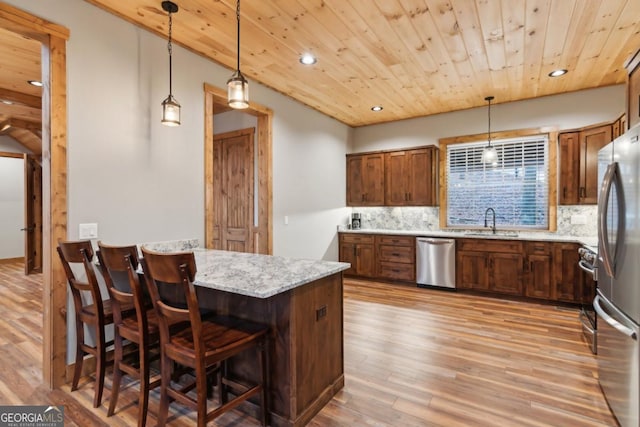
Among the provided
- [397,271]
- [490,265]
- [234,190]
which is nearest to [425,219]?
[397,271]

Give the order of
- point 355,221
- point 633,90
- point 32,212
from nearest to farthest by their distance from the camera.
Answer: point 633,90
point 355,221
point 32,212

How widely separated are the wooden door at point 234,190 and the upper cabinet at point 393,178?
224cm

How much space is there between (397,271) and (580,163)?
9.66ft

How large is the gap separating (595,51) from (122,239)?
4.92 m

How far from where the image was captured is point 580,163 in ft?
13.9

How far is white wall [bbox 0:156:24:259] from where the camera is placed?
7148 mm

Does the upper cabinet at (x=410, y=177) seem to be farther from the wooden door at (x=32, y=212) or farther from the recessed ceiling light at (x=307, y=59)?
the wooden door at (x=32, y=212)

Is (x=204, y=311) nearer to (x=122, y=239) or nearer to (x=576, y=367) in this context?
(x=122, y=239)

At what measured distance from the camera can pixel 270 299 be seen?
2.00m

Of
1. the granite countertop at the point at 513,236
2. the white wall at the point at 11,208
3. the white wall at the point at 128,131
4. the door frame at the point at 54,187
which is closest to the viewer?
the door frame at the point at 54,187

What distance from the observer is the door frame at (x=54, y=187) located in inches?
89.9

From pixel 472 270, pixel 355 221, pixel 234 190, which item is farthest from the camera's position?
pixel 355 221

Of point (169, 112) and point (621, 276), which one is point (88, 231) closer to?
point (169, 112)

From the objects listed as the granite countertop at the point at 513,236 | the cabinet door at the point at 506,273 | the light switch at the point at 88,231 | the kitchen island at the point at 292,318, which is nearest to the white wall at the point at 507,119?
the granite countertop at the point at 513,236
